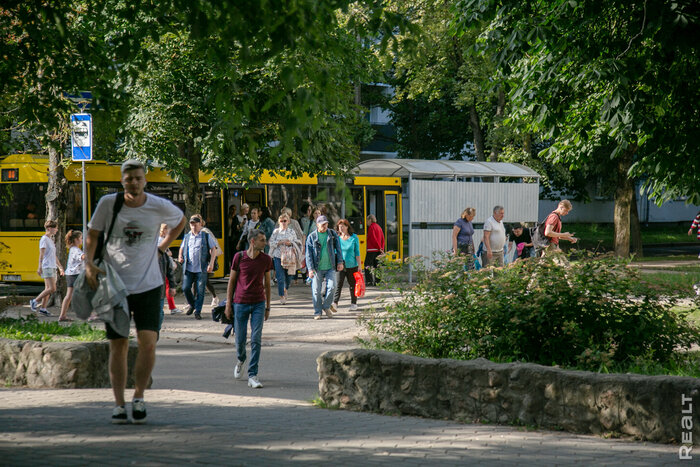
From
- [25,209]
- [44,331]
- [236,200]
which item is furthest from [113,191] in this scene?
[44,331]

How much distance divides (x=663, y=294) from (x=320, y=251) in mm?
8476

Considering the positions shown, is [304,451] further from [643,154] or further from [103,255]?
[643,154]

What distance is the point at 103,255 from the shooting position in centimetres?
620

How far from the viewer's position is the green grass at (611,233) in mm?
45772

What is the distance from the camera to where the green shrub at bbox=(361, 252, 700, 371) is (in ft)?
24.4

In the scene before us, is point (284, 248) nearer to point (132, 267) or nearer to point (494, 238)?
point (494, 238)

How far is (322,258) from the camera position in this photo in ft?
50.9

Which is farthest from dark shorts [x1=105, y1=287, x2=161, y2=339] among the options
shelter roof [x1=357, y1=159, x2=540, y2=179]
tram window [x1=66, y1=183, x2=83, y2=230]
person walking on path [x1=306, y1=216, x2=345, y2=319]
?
shelter roof [x1=357, y1=159, x2=540, y2=179]

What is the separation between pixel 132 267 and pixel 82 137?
293 inches

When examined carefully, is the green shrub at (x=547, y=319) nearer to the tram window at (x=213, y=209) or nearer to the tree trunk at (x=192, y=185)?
the tree trunk at (x=192, y=185)

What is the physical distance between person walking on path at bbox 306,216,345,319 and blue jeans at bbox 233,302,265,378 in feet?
20.2

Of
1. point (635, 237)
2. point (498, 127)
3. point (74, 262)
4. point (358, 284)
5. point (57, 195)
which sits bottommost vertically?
point (358, 284)

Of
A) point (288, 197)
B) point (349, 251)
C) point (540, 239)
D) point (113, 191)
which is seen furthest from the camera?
point (288, 197)

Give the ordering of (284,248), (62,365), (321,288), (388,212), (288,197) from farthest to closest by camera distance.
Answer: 1. (388,212)
2. (288,197)
3. (284,248)
4. (321,288)
5. (62,365)
